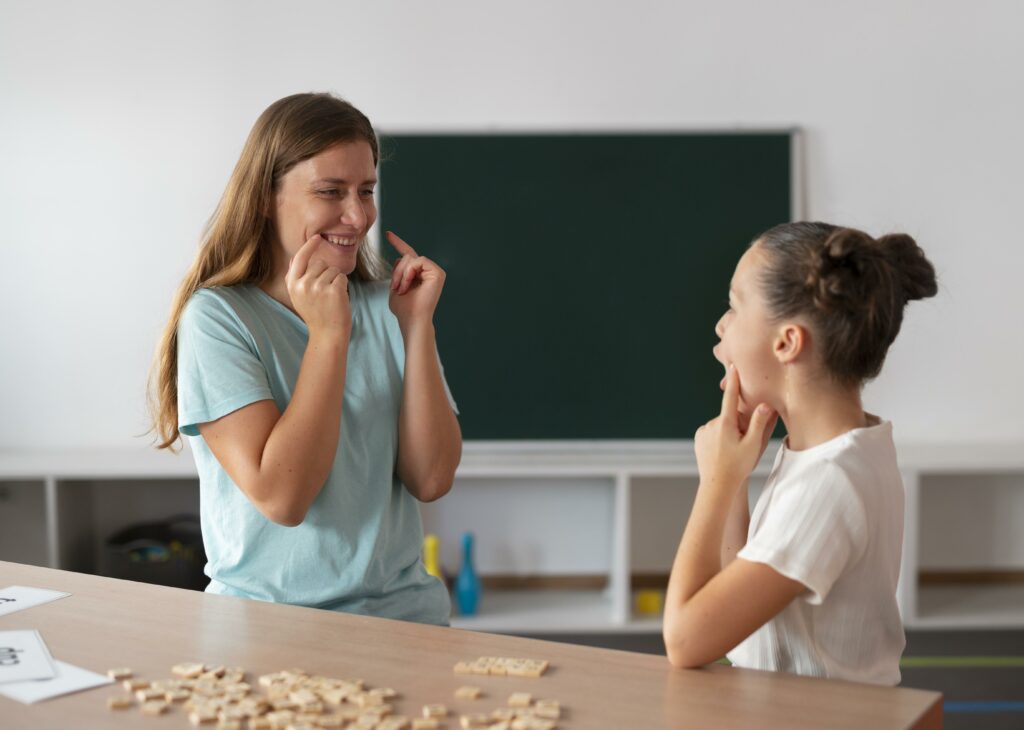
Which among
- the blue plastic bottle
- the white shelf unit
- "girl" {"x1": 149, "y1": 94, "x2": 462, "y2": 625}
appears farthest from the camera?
the blue plastic bottle

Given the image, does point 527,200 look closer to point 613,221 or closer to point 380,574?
point 613,221

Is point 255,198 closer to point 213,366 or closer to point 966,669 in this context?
point 213,366

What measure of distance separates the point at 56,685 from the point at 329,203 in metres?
0.89

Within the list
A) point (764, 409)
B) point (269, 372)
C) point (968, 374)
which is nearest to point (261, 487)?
point (269, 372)

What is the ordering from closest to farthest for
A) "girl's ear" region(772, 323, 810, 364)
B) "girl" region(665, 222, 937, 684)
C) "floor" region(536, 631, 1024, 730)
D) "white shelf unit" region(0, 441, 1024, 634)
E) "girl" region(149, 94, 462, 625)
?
"girl" region(665, 222, 937, 684) < "girl's ear" region(772, 323, 810, 364) < "girl" region(149, 94, 462, 625) < "floor" region(536, 631, 1024, 730) < "white shelf unit" region(0, 441, 1024, 634)

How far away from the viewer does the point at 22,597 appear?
160cm

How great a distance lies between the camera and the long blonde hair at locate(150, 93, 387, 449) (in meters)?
1.83

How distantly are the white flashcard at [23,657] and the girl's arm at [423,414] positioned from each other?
0.63 metres

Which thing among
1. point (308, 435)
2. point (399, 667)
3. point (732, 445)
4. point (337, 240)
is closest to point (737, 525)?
point (732, 445)

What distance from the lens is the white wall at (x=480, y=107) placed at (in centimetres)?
386

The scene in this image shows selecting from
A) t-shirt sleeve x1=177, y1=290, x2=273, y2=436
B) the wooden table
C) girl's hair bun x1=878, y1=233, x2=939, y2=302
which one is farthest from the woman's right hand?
girl's hair bun x1=878, y1=233, x2=939, y2=302

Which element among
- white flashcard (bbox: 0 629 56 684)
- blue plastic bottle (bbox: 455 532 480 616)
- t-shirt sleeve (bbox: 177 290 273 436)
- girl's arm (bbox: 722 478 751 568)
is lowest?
blue plastic bottle (bbox: 455 532 480 616)

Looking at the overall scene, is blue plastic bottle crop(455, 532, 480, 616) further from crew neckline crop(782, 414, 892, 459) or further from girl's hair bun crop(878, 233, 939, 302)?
girl's hair bun crop(878, 233, 939, 302)

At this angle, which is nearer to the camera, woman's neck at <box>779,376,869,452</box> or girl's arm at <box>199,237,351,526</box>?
woman's neck at <box>779,376,869,452</box>
